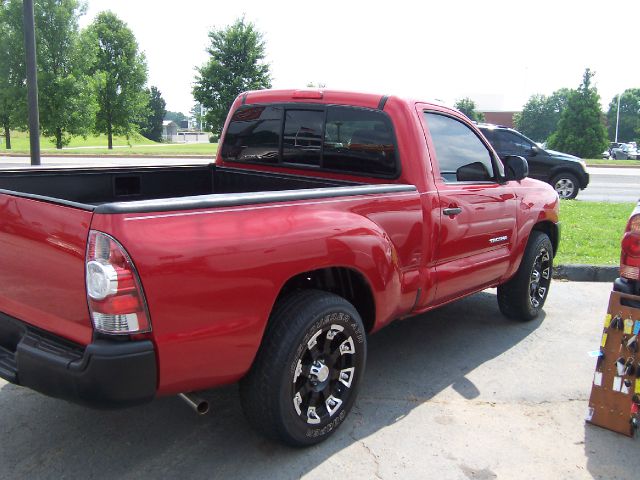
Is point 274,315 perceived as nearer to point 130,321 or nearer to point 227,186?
point 130,321

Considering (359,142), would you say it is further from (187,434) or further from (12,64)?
(12,64)

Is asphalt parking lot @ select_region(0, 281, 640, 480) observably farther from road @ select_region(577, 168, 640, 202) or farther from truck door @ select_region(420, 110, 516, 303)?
road @ select_region(577, 168, 640, 202)

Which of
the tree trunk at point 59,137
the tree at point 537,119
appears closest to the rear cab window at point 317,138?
the tree trunk at point 59,137

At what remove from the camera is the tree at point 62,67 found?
27.1m

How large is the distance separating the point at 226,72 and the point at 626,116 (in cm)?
7751

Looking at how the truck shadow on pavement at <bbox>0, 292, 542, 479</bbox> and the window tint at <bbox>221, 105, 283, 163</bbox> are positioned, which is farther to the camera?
the window tint at <bbox>221, 105, 283, 163</bbox>

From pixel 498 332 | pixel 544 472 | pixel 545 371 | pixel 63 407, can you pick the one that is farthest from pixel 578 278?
pixel 63 407

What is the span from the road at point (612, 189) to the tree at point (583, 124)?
952cm

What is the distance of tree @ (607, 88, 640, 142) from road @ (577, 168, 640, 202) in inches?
2666

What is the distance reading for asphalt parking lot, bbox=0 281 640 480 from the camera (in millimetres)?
2967

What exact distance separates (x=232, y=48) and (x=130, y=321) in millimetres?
32500

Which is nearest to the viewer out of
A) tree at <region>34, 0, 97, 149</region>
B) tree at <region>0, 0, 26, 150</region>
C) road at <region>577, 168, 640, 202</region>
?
road at <region>577, 168, 640, 202</region>

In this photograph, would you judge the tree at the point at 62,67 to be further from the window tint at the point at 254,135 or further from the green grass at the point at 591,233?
the window tint at the point at 254,135

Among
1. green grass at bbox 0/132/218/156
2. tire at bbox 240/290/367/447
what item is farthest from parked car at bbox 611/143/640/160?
tire at bbox 240/290/367/447
